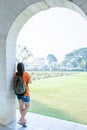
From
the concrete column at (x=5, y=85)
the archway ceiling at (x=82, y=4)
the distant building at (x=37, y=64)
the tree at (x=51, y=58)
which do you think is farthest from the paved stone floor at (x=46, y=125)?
the tree at (x=51, y=58)

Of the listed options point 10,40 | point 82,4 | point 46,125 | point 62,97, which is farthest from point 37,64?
point 82,4

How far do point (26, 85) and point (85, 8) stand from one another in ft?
5.51

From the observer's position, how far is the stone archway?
10.1ft

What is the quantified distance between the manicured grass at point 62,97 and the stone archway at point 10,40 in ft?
3.15

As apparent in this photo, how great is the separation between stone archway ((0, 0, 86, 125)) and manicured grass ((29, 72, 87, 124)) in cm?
96

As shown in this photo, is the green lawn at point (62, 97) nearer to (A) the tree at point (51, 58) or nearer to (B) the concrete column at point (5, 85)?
(A) the tree at point (51, 58)

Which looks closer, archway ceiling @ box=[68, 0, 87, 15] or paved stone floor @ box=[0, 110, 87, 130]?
archway ceiling @ box=[68, 0, 87, 15]

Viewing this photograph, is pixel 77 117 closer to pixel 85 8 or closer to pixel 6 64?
pixel 6 64

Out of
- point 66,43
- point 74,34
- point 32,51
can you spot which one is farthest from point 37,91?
point 74,34

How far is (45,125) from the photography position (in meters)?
3.30

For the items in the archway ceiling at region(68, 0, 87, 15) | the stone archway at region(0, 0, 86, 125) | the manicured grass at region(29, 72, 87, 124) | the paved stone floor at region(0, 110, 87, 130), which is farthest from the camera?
the manicured grass at region(29, 72, 87, 124)

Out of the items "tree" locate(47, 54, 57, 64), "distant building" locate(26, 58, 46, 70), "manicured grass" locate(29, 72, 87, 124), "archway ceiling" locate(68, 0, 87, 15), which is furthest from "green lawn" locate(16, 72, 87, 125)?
"archway ceiling" locate(68, 0, 87, 15)

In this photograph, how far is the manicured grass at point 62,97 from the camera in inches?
161

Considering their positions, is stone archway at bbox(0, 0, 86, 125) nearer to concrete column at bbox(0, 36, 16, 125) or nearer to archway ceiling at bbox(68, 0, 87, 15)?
concrete column at bbox(0, 36, 16, 125)
